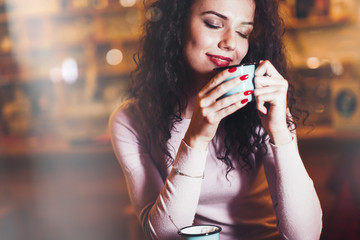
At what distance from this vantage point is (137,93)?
1.19 m

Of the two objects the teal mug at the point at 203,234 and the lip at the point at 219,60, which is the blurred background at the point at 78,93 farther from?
the teal mug at the point at 203,234

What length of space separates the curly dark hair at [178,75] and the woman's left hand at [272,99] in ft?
0.53

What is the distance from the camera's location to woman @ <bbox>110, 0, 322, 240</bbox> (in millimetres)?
907

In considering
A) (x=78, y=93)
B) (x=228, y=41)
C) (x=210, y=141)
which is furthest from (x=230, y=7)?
(x=78, y=93)

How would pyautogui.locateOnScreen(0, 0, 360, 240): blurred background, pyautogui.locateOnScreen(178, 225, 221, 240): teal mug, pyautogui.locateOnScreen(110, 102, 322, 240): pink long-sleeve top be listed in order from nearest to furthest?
pyautogui.locateOnScreen(178, 225, 221, 240): teal mug
pyautogui.locateOnScreen(110, 102, 322, 240): pink long-sleeve top
pyautogui.locateOnScreen(0, 0, 360, 240): blurred background

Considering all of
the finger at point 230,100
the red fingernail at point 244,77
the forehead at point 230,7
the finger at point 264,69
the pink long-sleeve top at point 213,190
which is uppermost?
the forehead at point 230,7

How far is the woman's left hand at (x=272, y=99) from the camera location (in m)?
0.82

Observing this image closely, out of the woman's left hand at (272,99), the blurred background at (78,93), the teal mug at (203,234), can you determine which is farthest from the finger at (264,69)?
the blurred background at (78,93)

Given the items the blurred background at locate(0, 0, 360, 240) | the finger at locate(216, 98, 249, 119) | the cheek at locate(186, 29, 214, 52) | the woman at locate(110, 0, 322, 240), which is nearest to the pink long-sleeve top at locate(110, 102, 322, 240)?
the woman at locate(110, 0, 322, 240)

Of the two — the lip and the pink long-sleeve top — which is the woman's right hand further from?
the lip

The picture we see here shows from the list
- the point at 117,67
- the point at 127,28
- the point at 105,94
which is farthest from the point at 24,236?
the point at 127,28

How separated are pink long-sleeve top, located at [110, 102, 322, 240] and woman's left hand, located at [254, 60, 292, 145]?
0.03 metres

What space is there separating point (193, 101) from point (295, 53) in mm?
1708

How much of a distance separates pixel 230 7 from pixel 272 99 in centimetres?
27
